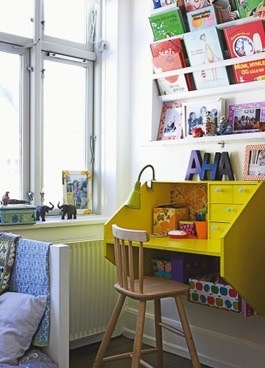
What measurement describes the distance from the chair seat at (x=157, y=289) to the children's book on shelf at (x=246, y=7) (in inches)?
58.9

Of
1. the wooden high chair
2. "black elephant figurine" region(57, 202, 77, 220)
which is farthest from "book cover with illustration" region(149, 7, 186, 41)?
the wooden high chair

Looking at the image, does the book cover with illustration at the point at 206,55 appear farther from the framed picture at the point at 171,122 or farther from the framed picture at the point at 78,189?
the framed picture at the point at 78,189

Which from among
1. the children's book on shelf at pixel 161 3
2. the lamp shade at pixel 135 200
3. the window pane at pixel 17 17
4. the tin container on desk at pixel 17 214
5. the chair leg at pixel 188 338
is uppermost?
the children's book on shelf at pixel 161 3

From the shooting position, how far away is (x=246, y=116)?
9.16 feet

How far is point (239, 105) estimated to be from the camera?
2.83 m

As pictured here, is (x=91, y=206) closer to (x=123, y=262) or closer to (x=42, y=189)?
(x=42, y=189)

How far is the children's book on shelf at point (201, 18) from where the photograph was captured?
287 centimetres

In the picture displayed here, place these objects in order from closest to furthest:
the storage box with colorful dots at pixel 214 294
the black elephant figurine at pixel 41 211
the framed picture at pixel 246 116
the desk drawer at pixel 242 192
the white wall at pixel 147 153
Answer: the storage box with colorful dots at pixel 214 294
the desk drawer at pixel 242 192
the framed picture at pixel 246 116
the white wall at pixel 147 153
the black elephant figurine at pixel 41 211

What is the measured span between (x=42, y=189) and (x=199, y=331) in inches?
52.4

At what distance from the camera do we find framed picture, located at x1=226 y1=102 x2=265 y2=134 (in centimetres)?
273

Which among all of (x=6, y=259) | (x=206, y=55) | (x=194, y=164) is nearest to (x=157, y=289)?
(x=6, y=259)

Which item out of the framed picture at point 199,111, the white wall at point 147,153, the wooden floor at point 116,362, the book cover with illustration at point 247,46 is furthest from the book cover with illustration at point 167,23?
the wooden floor at point 116,362

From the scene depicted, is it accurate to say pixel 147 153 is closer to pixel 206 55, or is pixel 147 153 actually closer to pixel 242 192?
pixel 206 55

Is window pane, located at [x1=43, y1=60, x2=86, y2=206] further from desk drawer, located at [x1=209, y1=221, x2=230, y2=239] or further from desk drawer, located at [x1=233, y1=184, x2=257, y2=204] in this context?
desk drawer, located at [x1=233, y1=184, x2=257, y2=204]
